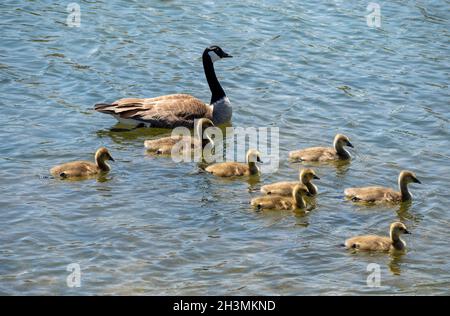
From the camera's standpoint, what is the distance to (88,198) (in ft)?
47.5

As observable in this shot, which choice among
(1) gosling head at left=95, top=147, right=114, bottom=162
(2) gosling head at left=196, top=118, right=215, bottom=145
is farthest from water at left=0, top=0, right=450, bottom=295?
(2) gosling head at left=196, top=118, right=215, bottom=145

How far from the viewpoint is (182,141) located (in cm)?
1677

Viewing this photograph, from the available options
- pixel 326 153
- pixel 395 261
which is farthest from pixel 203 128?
pixel 395 261

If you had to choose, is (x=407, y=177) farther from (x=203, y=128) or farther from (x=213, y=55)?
(x=213, y=55)

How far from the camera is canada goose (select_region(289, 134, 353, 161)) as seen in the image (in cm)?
1627

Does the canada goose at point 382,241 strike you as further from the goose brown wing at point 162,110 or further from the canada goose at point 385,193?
the goose brown wing at point 162,110

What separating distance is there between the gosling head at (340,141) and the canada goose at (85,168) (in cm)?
393

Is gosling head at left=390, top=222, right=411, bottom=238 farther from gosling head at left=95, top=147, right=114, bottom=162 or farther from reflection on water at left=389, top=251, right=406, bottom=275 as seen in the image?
gosling head at left=95, top=147, right=114, bottom=162

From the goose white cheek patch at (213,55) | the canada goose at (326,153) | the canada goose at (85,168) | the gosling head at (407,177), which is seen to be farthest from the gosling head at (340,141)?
the canada goose at (85,168)

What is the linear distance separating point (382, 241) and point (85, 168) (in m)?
5.01

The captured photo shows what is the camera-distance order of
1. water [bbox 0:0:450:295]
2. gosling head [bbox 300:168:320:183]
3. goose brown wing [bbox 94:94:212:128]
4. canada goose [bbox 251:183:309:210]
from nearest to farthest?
water [bbox 0:0:450:295] < canada goose [bbox 251:183:309:210] < gosling head [bbox 300:168:320:183] < goose brown wing [bbox 94:94:212:128]

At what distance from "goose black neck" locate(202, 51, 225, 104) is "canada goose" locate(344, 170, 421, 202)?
4.51 metres
